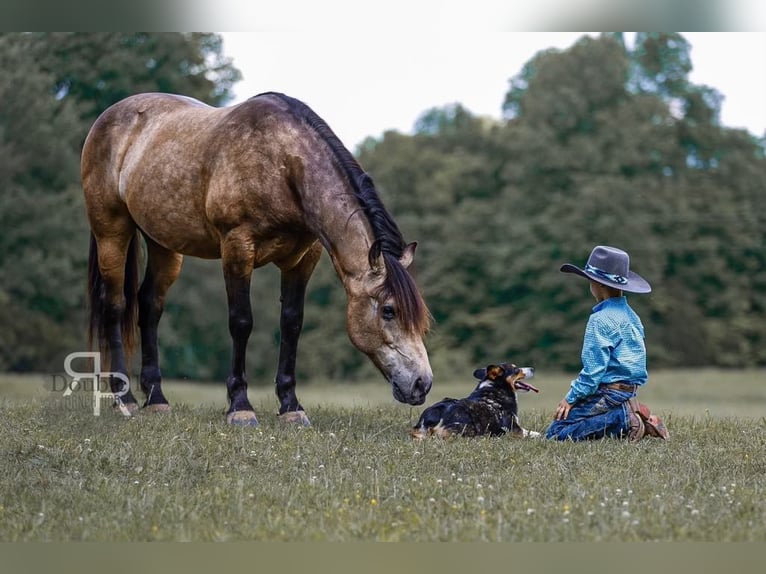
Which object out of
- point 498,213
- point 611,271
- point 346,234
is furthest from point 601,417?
point 498,213

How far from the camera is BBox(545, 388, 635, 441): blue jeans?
27.5ft

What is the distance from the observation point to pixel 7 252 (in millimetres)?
31859

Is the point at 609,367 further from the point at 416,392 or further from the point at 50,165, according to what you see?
the point at 50,165

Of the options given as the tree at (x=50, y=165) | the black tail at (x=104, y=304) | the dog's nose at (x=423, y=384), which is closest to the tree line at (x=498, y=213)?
the tree at (x=50, y=165)

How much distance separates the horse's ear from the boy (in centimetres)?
128

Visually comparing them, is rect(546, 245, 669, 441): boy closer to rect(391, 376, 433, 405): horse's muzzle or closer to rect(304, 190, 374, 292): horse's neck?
rect(391, 376, 433, 405): horse's muzzle

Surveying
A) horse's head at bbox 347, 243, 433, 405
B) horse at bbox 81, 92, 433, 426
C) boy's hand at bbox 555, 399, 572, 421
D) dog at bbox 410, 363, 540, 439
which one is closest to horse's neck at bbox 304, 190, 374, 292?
horse at bbox 81, 92, 433, 426

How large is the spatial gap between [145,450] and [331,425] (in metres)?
2.20

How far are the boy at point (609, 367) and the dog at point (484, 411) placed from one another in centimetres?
40

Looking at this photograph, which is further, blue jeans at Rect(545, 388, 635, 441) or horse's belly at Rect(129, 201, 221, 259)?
horse's belly at Rect(129, 201, 221, 259)

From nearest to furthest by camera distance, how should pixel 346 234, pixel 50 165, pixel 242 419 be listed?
1. pixel 346 234
2. pixel 242 419
3. pixel 50 165

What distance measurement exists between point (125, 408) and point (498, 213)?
3019 cm

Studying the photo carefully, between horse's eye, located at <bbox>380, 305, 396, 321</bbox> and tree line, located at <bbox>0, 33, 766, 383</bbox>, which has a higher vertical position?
tree line, located at <bbox>0, 33, 766, 383</bbox>

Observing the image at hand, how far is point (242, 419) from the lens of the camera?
9125mm
